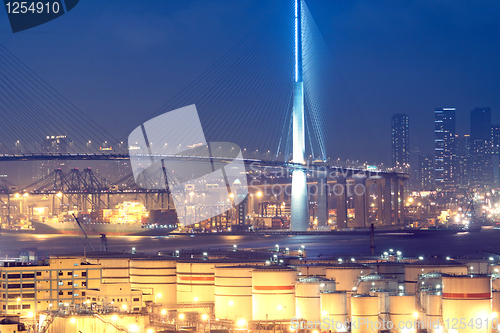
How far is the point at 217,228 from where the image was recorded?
55.5 meters

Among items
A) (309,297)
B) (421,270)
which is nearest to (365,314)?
(309,297)

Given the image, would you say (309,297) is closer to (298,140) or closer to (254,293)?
(254,293)

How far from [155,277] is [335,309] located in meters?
4.20

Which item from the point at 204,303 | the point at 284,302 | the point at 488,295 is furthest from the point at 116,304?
the point at 488,295

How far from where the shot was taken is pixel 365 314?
1070 cm

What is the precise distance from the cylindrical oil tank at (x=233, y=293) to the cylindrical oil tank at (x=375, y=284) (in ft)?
5.95

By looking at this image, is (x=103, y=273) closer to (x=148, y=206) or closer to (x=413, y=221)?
(x=148, y=206)

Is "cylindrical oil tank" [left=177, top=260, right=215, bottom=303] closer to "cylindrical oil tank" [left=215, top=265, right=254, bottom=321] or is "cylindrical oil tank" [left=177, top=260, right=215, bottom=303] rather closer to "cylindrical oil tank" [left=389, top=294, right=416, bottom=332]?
"cylindrical oil tank" [left=215, top=265, right=254, bottom=321]

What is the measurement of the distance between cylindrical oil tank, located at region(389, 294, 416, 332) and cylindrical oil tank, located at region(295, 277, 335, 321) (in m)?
1.05

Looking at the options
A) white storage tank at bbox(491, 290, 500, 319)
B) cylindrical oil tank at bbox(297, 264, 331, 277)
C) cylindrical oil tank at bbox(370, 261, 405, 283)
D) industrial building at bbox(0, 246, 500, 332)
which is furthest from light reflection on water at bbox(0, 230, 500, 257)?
white storage tank at bbox(491, 290, 500, 319)

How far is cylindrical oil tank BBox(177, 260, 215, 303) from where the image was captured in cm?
1330

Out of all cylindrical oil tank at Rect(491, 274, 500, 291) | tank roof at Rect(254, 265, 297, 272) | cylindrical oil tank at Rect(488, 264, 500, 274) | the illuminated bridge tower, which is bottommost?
cylindrical oil tank at Rect(491, 274, 500, 291)

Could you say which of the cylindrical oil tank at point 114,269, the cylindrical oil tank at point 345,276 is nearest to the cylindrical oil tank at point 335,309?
the cylindrical oil tank at point 345,276

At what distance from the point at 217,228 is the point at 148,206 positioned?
22.6 ft
